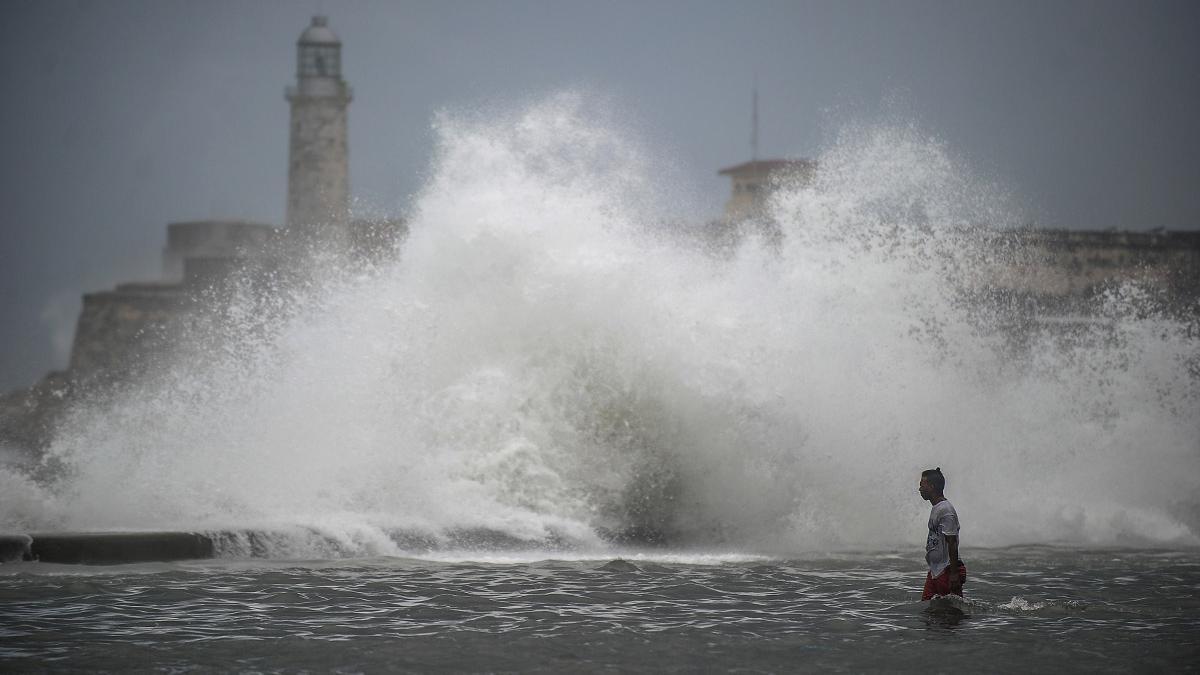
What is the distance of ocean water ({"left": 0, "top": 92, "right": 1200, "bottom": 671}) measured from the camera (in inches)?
281

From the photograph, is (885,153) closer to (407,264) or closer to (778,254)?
(778,254)

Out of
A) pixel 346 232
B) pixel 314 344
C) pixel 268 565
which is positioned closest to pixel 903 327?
pixel 314 344

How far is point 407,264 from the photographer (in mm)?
13578

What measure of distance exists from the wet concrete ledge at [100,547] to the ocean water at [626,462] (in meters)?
0.20

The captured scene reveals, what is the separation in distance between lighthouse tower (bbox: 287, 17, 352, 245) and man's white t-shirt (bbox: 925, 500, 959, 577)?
3384 cm

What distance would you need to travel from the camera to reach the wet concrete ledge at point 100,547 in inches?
347

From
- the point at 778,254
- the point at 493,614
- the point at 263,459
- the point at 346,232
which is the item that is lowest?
the point at 493,614

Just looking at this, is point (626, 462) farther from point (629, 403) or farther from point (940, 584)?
point (940, 584)

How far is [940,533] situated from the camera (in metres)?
7.44

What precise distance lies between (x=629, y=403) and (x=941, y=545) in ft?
16.3

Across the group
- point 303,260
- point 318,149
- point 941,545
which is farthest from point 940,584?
point 318,149

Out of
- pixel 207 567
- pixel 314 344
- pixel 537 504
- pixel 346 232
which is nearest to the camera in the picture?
pixel 207 567

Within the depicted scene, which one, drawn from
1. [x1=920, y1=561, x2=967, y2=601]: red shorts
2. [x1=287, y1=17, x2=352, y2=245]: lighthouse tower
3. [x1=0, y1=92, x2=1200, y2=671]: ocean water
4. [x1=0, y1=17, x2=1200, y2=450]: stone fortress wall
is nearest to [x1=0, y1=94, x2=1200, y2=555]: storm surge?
[x1=0, y1=92, x2=1200, y2=671]: ocean water

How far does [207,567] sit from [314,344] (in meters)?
4.67
